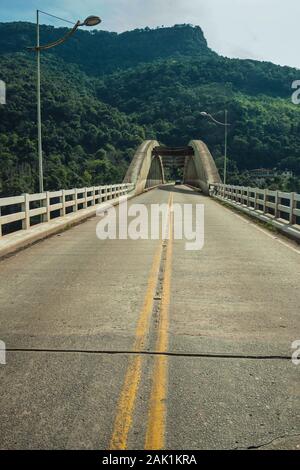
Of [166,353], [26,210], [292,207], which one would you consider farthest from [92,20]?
[166,353]

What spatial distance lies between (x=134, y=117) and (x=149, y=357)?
137450mm

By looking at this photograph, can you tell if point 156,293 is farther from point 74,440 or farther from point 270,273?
point 74,440

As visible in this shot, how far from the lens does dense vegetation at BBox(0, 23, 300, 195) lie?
261 ft

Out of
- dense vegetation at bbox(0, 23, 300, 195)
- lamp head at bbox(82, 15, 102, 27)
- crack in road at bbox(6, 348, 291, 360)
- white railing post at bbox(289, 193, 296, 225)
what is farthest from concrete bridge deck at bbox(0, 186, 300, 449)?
dense vegetation at bbox(0, 23, 300, 195)

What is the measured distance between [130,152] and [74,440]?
120 meters

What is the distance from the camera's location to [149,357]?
15.5 ft

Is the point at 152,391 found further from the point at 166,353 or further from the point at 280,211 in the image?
the point at 280,211

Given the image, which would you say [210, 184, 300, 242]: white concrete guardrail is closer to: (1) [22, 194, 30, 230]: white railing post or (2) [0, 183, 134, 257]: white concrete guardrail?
(2) [0, 183, 134, 257]: white concrete guardrail

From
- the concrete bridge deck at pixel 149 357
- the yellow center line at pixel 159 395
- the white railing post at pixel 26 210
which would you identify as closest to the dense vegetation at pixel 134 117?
the white railing post at pixel 26 210

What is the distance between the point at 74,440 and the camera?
323cm

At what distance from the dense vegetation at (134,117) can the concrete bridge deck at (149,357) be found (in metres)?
51.8

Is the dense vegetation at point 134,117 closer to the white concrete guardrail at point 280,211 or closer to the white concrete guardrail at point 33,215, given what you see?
the white concrete guardrail at point 280,211

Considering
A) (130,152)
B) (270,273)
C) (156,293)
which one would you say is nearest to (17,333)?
(156,293)

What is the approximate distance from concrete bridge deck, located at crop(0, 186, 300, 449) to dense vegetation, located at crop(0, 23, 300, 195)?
170ft
